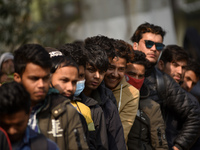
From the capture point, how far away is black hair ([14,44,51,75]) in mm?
3705

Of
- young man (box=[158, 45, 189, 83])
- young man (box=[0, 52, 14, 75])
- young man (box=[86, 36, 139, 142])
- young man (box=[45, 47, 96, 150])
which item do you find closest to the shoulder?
young man (box=[45, 47, 96, 150])

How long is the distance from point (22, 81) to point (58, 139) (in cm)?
59

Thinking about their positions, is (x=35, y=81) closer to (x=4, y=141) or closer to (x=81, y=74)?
(x=4, y=141)

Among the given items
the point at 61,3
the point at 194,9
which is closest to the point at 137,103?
the point at 61,3

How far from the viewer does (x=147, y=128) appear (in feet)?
19.0

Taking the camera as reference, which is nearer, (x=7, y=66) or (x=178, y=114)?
(x=178, y=114)

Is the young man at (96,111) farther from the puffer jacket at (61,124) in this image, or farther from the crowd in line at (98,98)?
the puffer jacket at (61,124)

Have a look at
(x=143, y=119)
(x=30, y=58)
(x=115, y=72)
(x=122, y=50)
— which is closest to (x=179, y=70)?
(x=143, y=119)

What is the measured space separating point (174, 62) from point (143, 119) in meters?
1.76

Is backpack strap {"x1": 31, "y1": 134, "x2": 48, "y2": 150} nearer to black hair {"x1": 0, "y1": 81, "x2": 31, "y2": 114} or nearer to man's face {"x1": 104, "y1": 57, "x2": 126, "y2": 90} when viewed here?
black hair {"x1": 0, "y1": 81, "x2": 31, "y2": 114}

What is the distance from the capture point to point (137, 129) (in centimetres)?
569

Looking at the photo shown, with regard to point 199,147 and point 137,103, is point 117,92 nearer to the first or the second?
point 137,103

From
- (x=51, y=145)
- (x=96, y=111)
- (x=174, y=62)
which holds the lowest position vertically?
(x=174, y=62)

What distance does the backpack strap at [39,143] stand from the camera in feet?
11.0
